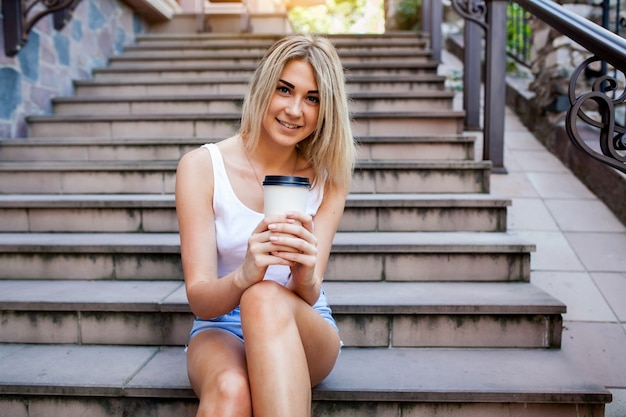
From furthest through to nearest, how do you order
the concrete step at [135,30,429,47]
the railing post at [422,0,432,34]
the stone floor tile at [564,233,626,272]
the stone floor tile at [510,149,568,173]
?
the railing post at [422,0,432,34], the concrete step at [135,30,429,47], the stone floor tile at [510,149,568,173], the stone floor tile at [564,233,626,272]

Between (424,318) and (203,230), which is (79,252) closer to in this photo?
(203,230)

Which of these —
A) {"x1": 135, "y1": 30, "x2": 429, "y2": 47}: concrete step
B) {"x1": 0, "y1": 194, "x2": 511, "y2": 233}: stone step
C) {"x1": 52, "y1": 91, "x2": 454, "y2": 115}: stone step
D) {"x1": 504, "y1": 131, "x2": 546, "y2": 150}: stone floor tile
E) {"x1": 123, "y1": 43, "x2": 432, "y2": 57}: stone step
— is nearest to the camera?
{"x1": 0, "y1": 194, "x2": 511, "y2": 233}: stone step

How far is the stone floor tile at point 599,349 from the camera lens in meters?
1.88

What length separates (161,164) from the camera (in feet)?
Result: 9.80

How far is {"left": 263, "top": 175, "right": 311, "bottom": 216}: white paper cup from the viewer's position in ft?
3.65

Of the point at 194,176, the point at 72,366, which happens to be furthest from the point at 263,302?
the point at 72,366

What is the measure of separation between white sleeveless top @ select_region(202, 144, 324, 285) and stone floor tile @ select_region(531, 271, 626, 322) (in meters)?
1.37

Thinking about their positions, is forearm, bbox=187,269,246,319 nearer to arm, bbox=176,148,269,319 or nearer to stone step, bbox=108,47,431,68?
arm, bbox=176,148,269,319

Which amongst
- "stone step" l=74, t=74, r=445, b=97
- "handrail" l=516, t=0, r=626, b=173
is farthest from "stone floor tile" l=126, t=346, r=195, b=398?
"stone step" l=74, t=74, r=445, b=97

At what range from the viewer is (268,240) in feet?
3.95

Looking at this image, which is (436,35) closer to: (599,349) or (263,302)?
(599,349)

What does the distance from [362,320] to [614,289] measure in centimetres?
122

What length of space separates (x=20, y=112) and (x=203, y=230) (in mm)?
2814

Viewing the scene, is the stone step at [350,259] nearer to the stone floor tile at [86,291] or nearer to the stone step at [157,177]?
the stone floor tile at [86,291]
